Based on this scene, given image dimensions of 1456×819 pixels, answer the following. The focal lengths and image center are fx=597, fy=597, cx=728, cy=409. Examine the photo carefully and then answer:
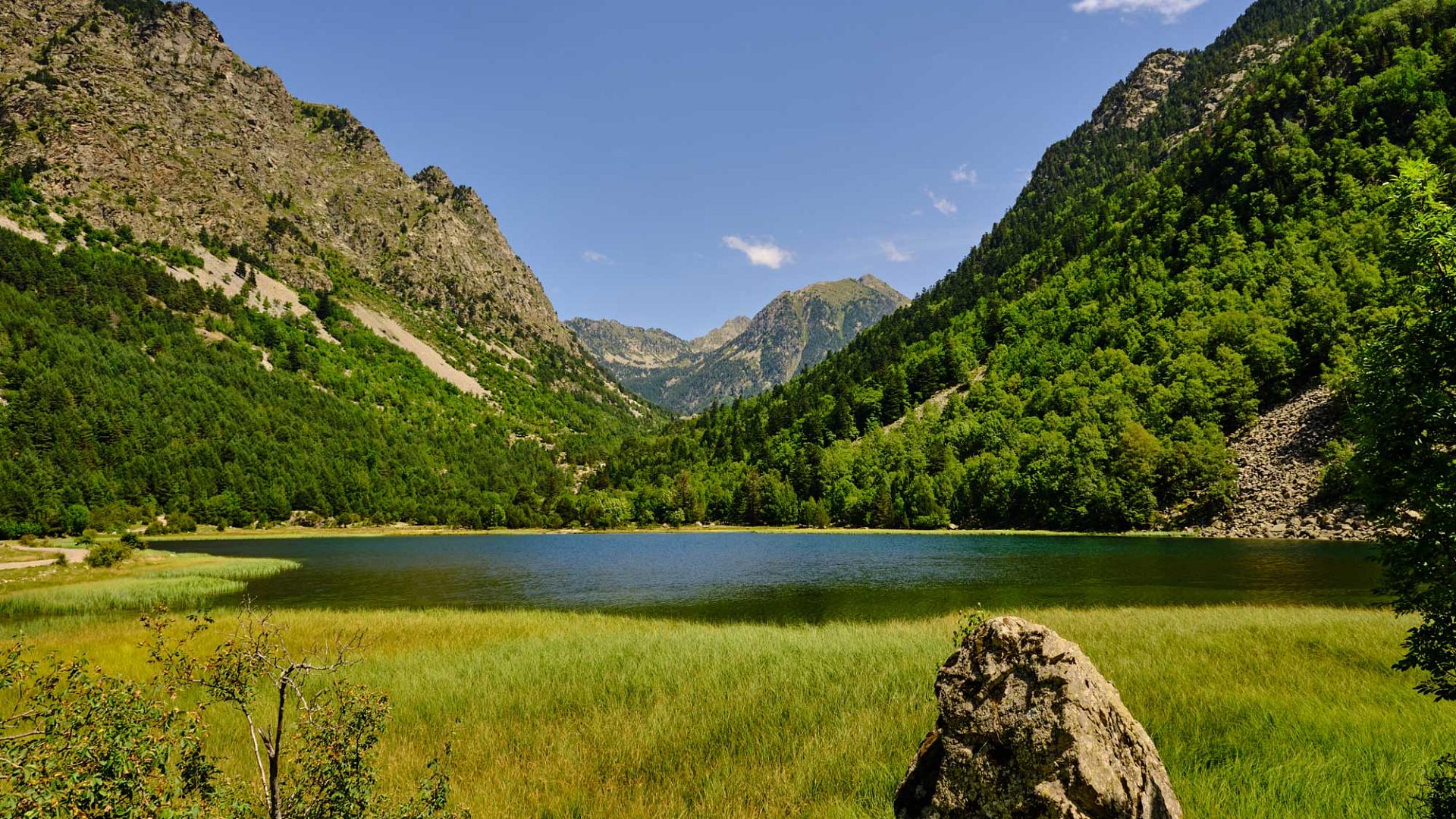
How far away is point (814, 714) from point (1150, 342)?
150 meters

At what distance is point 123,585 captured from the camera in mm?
43000

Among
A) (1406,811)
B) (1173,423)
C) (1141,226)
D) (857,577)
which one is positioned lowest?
(857,577)

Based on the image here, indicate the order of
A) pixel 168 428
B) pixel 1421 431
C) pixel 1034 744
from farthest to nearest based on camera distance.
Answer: pixel 168 428, pixel 1421 431, pixel 1034 744

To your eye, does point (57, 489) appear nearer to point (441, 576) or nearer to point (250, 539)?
point (250, 539)

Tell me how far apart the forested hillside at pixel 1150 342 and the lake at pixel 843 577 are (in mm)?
30591

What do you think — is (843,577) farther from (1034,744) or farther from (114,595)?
(114,595)

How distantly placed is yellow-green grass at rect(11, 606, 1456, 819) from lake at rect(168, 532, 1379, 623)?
1244 centimetres

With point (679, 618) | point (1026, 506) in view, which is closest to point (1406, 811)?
point (679, 618)

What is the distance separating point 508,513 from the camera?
6570 inches

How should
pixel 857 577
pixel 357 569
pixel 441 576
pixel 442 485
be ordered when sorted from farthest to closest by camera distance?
pixel 442 485 < pixel 357 569 < pixel 441 576 < pixel 857 577

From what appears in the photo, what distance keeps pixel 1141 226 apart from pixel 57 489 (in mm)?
253774

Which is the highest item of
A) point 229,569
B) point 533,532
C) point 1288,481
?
point 1288,481

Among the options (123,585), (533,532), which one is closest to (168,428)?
(533,532)

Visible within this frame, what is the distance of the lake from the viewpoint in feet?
117
